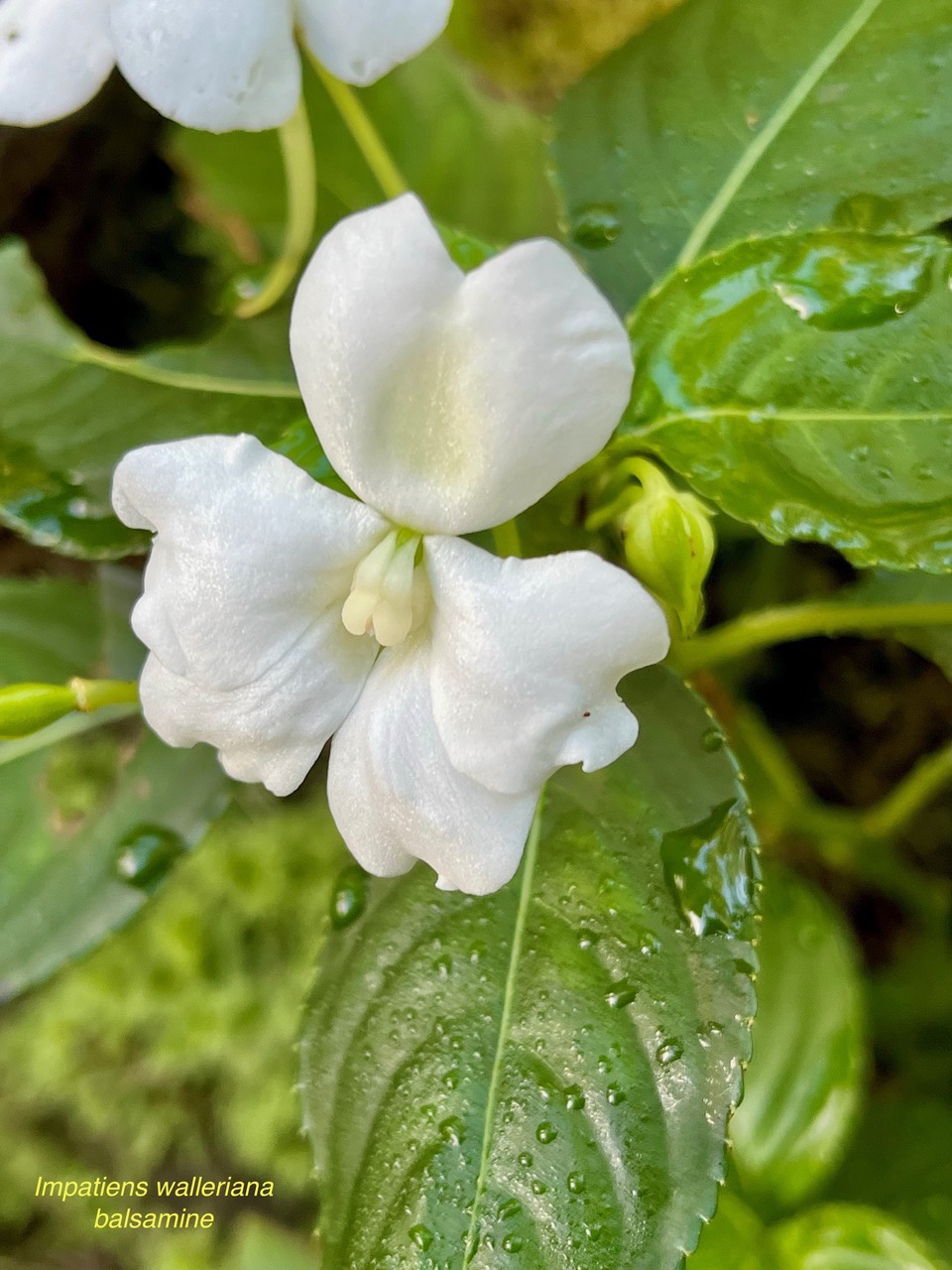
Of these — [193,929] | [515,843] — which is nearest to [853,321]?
[515,843]

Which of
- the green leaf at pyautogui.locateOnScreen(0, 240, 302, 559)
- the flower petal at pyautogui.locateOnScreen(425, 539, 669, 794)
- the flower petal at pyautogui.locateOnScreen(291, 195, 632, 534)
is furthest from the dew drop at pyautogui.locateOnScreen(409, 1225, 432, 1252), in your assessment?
the green leaf at pyautogui.locateOnScreen(0, 240, 302, 559)

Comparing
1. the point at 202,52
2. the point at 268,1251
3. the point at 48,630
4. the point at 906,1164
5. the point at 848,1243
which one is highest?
the point at 202,52

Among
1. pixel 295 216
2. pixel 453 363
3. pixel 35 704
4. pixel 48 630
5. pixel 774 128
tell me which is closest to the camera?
pixel 453 363

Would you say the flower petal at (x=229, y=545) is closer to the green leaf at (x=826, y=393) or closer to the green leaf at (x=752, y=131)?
the green leaf at (x=826, y=393)

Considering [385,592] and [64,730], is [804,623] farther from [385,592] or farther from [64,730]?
[64,730]

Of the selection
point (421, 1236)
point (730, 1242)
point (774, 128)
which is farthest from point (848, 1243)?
point (774, 128)

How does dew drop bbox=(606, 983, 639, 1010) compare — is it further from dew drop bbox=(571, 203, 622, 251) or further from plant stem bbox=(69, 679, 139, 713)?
dew drop bbox=(571, 203, 622, 251)

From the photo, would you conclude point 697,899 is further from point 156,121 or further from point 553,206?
point 156,121
